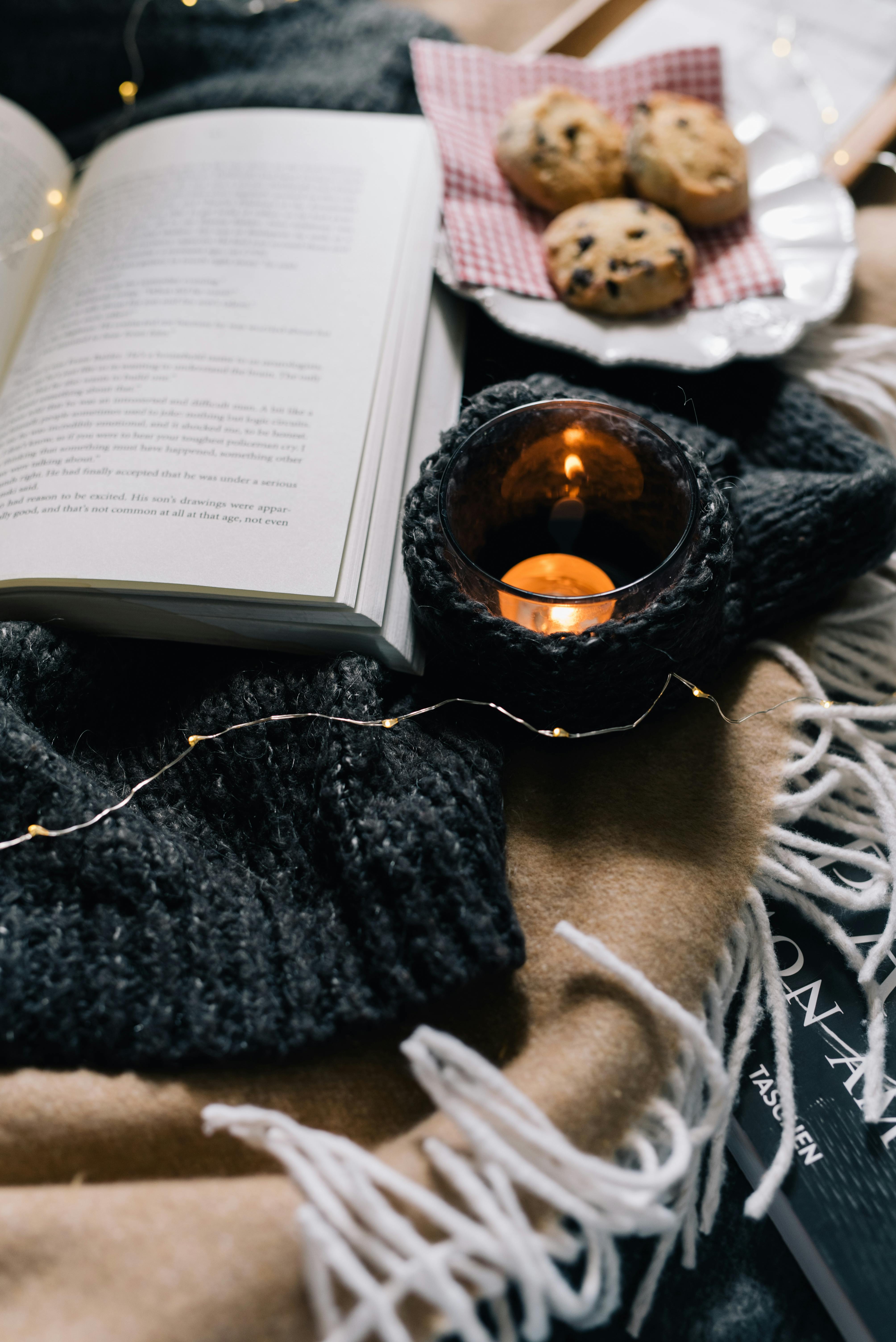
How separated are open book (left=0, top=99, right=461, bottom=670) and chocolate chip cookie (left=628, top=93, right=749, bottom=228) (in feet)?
0.49

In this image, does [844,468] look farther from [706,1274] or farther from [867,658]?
[706,1274]

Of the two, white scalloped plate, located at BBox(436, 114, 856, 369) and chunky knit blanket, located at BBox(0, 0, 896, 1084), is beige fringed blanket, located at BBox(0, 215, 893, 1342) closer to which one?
chunky knit blanket, located at BBox(0, 0, 896, 1084)

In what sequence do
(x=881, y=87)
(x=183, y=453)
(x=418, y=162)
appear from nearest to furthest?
(x=183, y=453) < (x=418, y=162) < (x=881, y=87)

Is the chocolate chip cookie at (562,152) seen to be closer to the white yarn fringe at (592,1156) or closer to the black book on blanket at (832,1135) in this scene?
the white yarn fringe at (592,1156)

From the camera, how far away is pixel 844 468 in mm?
552

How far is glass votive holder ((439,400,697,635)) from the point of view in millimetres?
429

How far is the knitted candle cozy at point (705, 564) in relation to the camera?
1.36 feet

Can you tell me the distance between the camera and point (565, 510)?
506 millimetres

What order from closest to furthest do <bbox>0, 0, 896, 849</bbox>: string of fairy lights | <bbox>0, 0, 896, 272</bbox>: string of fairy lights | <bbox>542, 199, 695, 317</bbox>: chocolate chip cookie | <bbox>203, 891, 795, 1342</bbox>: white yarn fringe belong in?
1. <bbox>203, 891, 795, 1342</bbox>: white yarn fringe
2. <bbox>0, 0, 896, 849</bbox>: string of fairy lights
3. <bbox>542, 199, 695, 317</bbox>: chocolate chip cookie
4. <bbox>0, 0, 896, 272</bbox>: string of fairy lights

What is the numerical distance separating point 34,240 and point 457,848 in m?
0.59

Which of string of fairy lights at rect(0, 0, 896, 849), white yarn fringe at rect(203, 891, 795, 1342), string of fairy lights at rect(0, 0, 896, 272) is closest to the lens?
white yarn fringe at rect(203, 891, 795, 1342)

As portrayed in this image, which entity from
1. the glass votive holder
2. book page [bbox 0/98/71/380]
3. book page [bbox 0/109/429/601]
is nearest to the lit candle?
the glass votive holder

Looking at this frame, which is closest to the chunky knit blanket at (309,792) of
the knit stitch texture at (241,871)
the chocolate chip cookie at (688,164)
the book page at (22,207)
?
the knit stitch texture at (241,871)

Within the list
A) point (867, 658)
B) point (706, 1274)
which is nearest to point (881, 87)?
point (867, 658)
